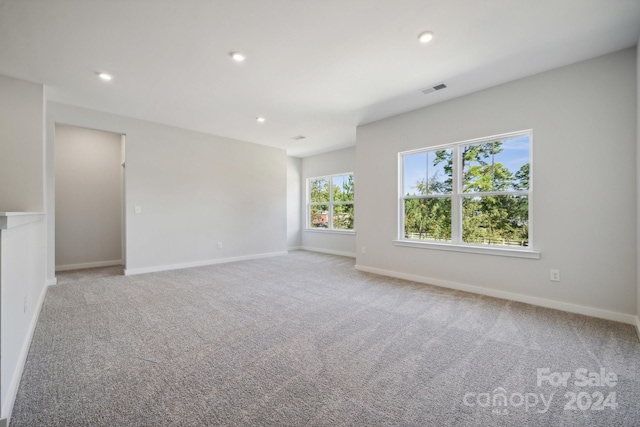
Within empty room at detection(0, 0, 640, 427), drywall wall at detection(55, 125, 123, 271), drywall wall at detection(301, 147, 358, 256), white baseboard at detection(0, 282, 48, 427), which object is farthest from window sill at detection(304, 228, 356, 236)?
white baseboard at detection(0, 282, 48, 427)

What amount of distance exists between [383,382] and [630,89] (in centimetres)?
358

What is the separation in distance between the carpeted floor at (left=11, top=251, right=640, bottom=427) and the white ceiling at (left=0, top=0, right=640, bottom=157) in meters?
2.67

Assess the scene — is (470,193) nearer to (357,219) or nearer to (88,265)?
(357,219)

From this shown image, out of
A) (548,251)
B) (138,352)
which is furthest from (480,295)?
(138,352)

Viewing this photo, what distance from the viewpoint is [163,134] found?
496 cm

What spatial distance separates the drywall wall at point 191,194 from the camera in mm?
4625

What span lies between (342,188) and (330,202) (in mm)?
554

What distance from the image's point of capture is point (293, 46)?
2.64 meters

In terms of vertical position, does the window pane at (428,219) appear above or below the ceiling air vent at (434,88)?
below

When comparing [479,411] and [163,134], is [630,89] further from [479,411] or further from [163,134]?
[163,134]

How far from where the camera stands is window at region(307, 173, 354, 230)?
6.95m

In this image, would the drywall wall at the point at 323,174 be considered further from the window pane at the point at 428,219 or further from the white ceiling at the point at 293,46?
the white ceiling at the point at 293,46

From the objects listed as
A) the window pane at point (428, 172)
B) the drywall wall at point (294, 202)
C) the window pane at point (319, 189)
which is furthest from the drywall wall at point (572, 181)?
the drywall wall at point (294, 202)

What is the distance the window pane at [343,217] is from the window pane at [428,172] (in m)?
2.50
